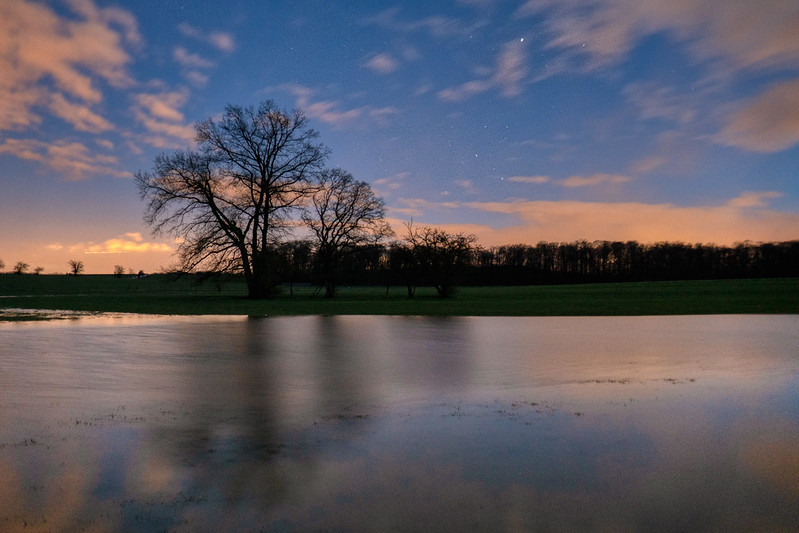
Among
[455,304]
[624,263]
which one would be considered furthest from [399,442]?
[624,263]

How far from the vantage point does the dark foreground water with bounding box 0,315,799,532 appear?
14.8 ft

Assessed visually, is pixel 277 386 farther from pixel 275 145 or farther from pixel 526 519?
pixel 275 145

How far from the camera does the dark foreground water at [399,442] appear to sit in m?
4.51

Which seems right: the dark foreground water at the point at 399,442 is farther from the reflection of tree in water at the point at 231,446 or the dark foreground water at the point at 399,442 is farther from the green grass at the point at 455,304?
the green grass at the point at 455,304

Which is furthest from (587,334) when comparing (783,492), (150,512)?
(150,512)

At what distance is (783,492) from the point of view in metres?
4.94

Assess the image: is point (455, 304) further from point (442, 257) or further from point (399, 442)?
point (399, 442)

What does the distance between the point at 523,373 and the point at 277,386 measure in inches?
208

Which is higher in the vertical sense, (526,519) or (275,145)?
(275,145)

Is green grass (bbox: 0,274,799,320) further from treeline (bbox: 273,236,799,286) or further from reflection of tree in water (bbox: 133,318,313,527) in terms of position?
treeline (bbox: 273,236,799,286)

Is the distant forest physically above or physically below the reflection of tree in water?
above

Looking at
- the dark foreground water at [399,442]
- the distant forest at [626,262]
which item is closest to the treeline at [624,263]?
the distant forest at [626,262]

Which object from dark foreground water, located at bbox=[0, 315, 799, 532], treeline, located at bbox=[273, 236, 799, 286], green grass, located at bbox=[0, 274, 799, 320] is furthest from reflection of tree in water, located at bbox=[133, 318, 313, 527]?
treeline, located at bbox=[273, 236, 799, 286]

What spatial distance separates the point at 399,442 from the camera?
6469 millimetres
